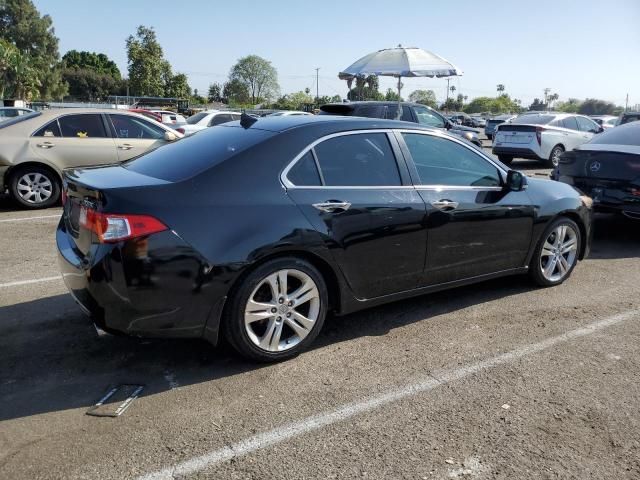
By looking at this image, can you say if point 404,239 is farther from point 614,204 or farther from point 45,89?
point 45,89

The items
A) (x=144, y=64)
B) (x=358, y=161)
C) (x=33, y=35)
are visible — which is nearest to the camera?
(x=358, y=161)

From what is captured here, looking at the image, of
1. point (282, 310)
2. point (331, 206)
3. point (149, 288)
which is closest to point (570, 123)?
point (331, 206)

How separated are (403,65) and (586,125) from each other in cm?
606

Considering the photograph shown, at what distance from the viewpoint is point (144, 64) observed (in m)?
66.6

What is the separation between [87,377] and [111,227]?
38.5 inches

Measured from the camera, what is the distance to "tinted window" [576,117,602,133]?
16.5m

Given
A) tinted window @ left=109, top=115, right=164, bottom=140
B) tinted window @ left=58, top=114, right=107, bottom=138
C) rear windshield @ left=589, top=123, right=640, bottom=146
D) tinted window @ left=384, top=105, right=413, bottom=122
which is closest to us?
rear windshield @ left=589, top=123, right=640, bottom=146

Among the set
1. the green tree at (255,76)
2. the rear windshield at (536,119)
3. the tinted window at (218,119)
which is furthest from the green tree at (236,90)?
the rear windshield at (536,119)

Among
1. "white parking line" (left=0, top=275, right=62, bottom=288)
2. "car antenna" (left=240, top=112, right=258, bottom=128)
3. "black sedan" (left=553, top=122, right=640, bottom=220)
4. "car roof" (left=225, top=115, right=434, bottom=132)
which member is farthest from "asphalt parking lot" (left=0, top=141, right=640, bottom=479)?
"black sedan" (left=553, top=122, right=640, bottom=220)

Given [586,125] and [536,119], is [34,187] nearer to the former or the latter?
[536,119]

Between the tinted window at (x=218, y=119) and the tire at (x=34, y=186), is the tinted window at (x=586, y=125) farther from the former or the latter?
the tire at (x=34, y=186)

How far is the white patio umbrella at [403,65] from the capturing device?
48.7 feet

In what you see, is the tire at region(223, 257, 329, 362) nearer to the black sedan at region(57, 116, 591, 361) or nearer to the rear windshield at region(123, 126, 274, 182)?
the black sedan at region(57, 116, 591, 361)

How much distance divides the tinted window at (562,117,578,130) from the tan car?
11.9 metres
